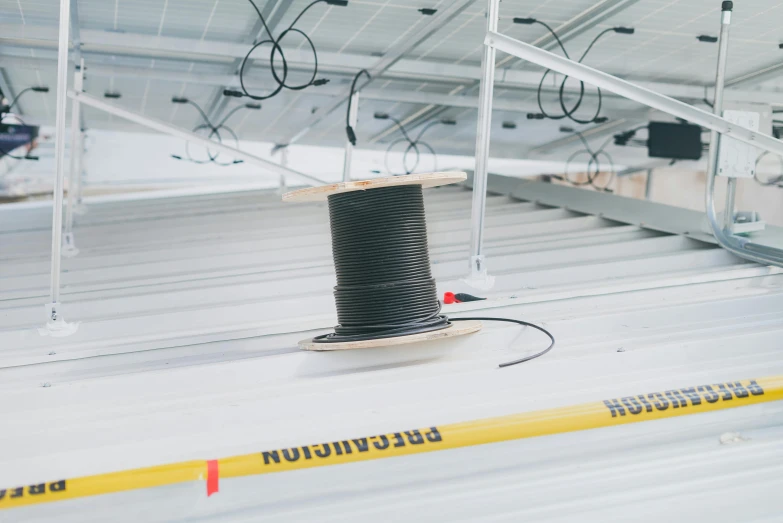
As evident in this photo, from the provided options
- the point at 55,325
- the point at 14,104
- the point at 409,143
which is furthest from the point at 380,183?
the point at 409,143

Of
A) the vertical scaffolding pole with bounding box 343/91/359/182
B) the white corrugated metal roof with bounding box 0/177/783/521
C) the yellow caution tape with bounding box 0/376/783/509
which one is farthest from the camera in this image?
the vertical scaffolding pole with bounding box 343/91/359/182

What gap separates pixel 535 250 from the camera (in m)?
4.00

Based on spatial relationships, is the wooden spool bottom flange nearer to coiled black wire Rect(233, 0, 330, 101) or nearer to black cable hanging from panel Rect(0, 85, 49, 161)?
coiled black wire Rect(233, 0, 330, 101)

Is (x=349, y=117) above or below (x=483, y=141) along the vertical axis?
above

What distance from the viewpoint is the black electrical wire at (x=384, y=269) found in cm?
→ 248

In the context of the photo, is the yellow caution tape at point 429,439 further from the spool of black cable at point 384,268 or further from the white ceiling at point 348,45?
the white ceiling at point 348,45

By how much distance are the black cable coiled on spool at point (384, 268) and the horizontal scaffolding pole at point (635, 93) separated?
31.2 inches

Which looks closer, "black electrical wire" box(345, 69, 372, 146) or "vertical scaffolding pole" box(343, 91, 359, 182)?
"black electrical wire" box(345, 69, 372, 146)

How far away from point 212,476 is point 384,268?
3.16 ft

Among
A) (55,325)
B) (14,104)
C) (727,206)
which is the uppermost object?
(14,104)

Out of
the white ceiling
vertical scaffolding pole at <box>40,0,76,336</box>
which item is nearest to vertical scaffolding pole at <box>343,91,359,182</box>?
the white ceiling

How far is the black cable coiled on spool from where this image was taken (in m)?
2.48

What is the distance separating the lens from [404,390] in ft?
7.40

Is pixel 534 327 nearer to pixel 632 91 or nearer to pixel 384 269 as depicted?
pixel 384 269
